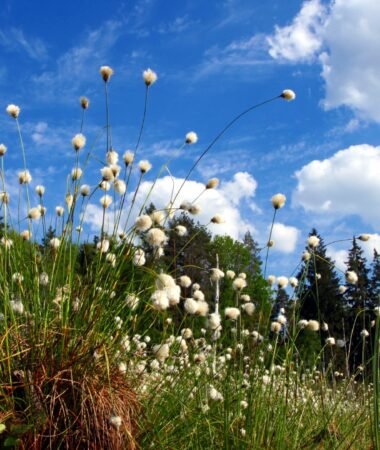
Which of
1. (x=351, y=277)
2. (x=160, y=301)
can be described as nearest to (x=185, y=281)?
(x=160, y=301)

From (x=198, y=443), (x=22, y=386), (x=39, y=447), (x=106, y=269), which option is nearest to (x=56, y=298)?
(x=106, y=269)

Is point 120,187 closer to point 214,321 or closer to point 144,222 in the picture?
point 144,222

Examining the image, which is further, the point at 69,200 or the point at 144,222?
the point at 69,200

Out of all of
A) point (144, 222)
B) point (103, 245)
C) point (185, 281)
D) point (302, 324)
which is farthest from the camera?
point (302, 324)

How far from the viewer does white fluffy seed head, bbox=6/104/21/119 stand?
4273 millimetres

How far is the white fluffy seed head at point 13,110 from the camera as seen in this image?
427 cm

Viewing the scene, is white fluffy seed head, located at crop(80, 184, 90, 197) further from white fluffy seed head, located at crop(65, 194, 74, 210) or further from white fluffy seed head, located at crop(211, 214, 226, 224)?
white fluffy seed head, located at crop(211, 214, 226, 224)

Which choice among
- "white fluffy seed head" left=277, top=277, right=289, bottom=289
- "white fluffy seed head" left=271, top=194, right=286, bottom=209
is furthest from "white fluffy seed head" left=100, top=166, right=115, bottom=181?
"white fluffy seed head" left=277, top=277, right=289, bottom=289

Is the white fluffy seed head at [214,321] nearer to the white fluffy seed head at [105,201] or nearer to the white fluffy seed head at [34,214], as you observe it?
the white fluffy seed head at [105,201]

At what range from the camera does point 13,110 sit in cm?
429

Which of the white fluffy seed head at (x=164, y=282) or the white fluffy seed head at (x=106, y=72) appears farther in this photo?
the white fluffy seed head at (x=106, y=72)

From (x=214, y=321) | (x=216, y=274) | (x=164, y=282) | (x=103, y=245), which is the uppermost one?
(x=103, y=245)

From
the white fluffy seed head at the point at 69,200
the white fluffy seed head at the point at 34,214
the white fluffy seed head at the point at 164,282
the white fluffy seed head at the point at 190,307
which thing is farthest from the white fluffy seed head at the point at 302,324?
the white fluffy seed head at the point at 34,214

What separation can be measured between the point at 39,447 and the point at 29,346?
1.85 feet
